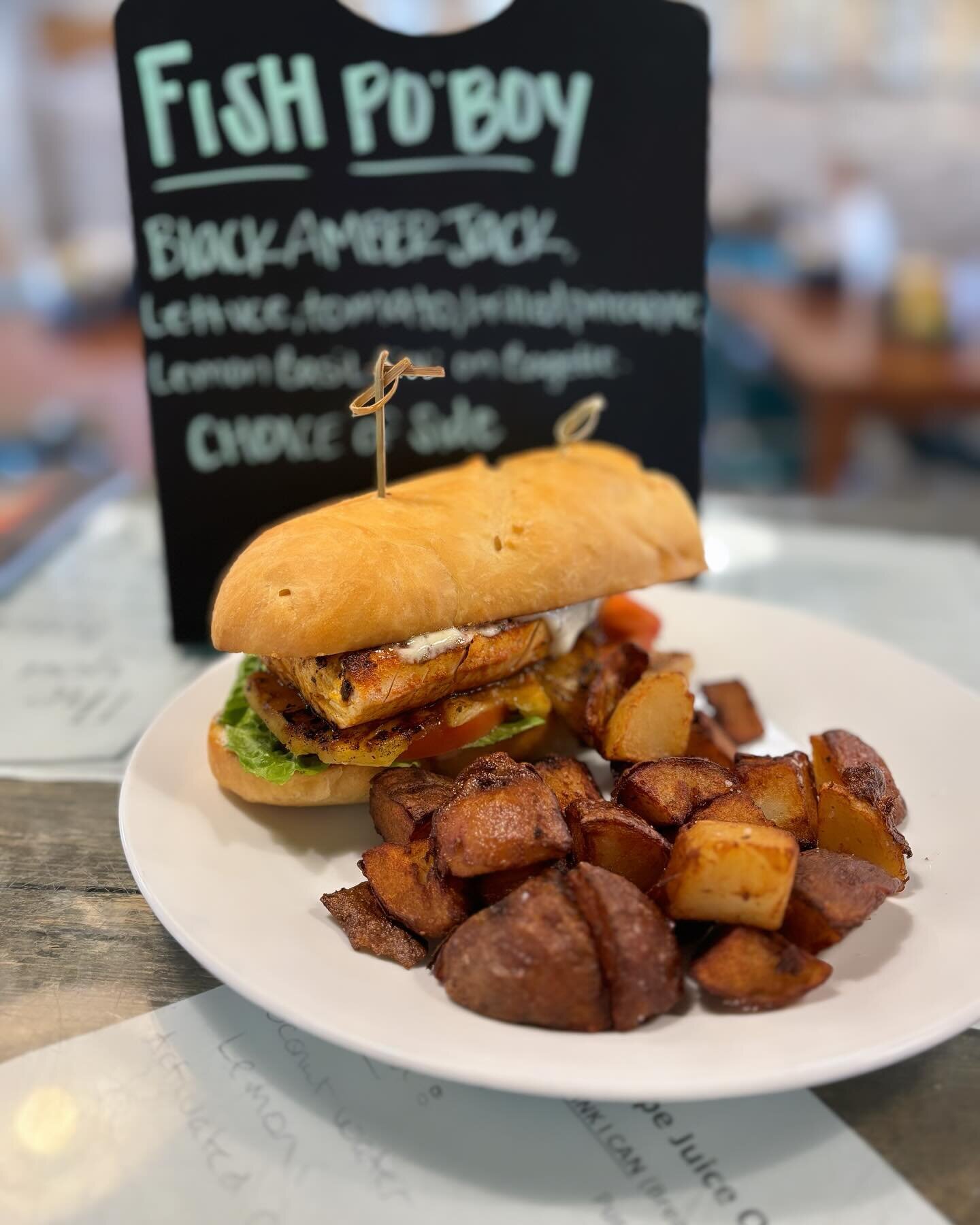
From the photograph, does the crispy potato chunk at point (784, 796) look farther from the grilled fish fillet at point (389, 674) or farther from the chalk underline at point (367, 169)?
the chalk underline at point (367, 169)

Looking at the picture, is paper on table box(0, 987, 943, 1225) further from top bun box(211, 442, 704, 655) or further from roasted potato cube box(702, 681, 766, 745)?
roasted potato cube box(702, 681, 766, 745)

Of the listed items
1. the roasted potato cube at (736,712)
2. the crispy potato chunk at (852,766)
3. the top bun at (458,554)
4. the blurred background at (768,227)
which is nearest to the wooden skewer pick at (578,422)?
the top bun at (458,554)

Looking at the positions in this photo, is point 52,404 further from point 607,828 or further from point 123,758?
point 607,828

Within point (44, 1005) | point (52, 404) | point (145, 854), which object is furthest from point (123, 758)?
point (52, 404)

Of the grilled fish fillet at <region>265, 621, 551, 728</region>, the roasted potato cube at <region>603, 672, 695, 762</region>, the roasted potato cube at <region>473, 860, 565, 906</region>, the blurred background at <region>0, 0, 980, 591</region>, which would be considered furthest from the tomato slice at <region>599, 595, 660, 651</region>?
the blurred background at <region>0, 0, 980, 591</region>

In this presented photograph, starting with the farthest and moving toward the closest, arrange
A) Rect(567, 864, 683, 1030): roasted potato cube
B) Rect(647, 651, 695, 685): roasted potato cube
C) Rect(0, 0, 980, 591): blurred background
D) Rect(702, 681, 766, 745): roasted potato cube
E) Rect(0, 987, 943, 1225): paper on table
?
Rect(0, 0, 980, 591): blurred background < Rect(647, 651, 695, 685): roasted potato cube < Rect(702, 681, 766, 745): roasted potato cube < Rect(567, 864, 683, 1030): roasted potato cube < Rect(0, 987, 943, 1225): paper on table
